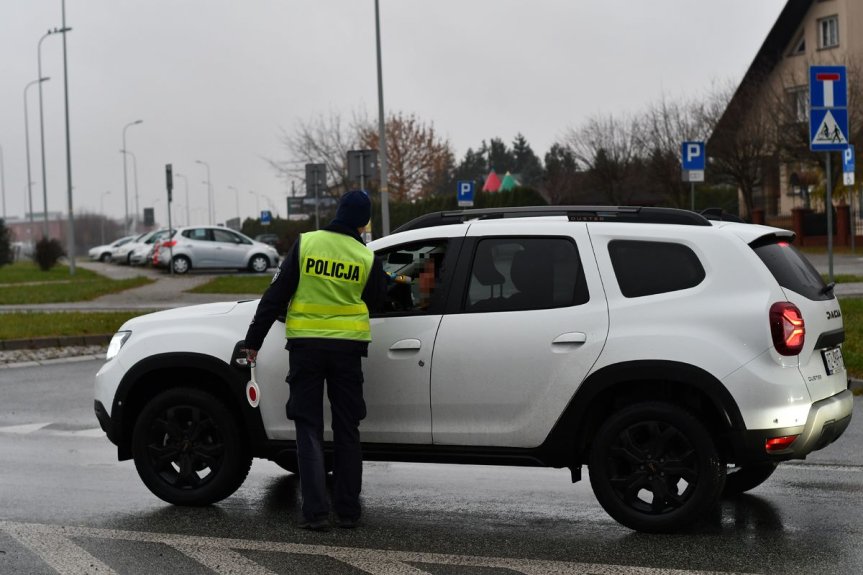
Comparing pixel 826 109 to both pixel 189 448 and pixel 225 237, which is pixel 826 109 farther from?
pixel 225 237

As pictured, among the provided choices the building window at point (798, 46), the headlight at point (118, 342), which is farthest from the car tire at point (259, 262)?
the headlight at point (118, 342)

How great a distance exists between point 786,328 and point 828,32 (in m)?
52.5

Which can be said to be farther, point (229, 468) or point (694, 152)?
point (694, 152)

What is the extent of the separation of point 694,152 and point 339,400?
66.0 feet

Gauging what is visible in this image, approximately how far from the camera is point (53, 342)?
17.9 m

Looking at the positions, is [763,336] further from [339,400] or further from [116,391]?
[116,391]

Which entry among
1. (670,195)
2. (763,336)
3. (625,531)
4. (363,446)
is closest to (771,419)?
(763,336)

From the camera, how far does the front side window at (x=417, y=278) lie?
674 cm

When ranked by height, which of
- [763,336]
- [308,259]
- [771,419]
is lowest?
[771,419]

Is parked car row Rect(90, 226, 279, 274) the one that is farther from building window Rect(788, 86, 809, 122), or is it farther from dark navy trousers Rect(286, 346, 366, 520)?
dark navy trousers Rect(286, 346, 366, 520)

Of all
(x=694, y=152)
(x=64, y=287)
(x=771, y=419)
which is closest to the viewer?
(x=771, y=419)

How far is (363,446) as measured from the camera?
679cm

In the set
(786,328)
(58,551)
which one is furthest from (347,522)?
(786,328)

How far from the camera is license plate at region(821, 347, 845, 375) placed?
20.9ft
